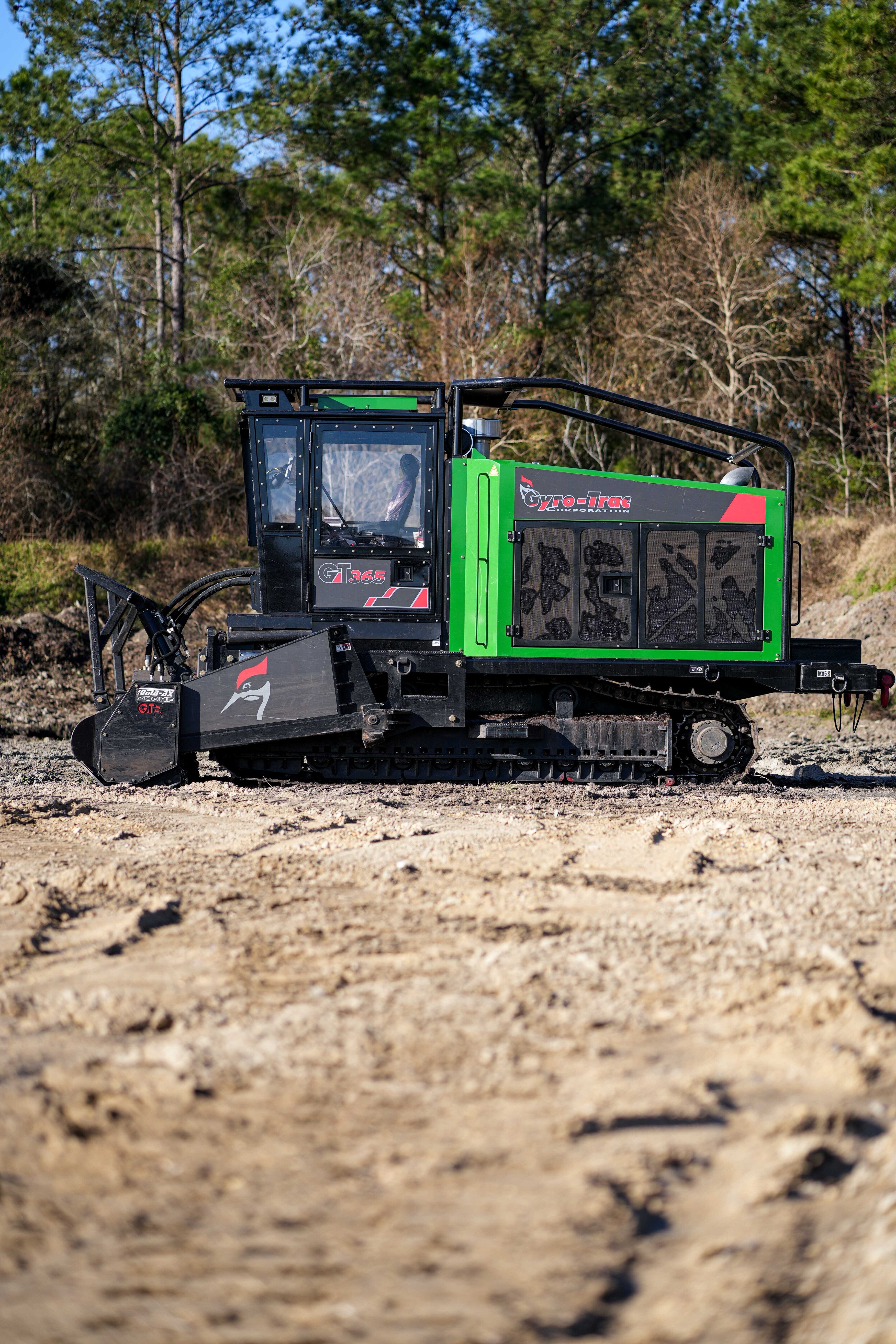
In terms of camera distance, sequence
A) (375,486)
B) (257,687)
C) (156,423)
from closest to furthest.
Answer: (257,687) < (375,486) < (156,423)

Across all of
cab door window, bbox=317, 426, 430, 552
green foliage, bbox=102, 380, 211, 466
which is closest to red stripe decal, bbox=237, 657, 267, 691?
cab door window, bbox=317, 426, 430, 552

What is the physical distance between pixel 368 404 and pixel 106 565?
49.6 feet

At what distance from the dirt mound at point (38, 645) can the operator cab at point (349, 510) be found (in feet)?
28.8

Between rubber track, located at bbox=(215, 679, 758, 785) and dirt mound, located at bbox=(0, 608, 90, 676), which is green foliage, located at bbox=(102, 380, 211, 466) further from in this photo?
rubber track, located at bbox=(215, 679, 758, 785)

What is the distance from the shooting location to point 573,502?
8.79 metres

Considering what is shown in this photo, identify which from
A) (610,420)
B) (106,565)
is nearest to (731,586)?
Answer: (610,420)

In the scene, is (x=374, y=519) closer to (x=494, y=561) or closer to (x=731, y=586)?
(x=494, y=561)

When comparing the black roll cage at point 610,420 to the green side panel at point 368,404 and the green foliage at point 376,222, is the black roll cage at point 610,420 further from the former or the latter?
the green foliage at point 376,222

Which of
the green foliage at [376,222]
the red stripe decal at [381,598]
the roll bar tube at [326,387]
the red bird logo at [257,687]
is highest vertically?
the green foliage at [376,222]

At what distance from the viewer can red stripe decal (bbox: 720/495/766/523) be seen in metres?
8.89

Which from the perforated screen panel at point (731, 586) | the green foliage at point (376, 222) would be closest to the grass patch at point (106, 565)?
the green foliage at point (376, 222)

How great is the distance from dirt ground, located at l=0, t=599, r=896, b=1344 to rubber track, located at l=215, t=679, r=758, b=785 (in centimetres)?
284

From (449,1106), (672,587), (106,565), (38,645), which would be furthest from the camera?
(106,565)

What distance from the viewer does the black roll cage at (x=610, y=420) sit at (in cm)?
853
